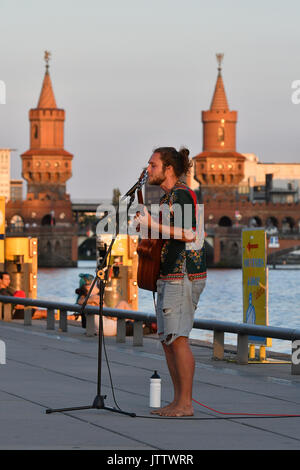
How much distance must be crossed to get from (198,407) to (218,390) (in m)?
1.15

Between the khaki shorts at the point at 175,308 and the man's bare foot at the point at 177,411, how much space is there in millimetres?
431

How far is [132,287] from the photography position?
1021 inches

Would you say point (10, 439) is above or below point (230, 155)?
below

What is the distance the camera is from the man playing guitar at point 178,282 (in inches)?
266

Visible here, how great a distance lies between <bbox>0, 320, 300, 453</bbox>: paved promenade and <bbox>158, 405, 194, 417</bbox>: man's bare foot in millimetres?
68

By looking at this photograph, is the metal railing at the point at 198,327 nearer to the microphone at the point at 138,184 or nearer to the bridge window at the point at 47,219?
the microphone at the point at 138,184

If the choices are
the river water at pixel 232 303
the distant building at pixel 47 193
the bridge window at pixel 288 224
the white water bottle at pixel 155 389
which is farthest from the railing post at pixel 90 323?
the bridge window at pixel 288 224

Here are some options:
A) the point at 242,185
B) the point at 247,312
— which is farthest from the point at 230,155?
the point at 247,312

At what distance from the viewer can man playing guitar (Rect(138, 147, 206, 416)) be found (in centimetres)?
675

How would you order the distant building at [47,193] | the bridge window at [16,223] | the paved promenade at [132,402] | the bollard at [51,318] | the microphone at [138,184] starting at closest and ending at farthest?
the paved promenade at [132,402] < the microphone at [138,184] < the bollard at [51,318] < the distant building at [47,193] < the bridge window at [16,223]

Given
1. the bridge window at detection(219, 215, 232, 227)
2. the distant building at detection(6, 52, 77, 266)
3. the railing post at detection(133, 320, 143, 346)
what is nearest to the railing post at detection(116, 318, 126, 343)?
the railing post at detection(133, 320, 143, 346)

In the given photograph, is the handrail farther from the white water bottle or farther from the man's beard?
the man's beard
